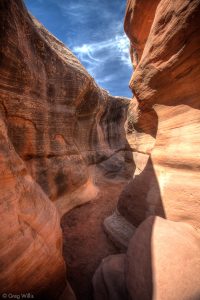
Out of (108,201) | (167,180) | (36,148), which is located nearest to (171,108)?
(167,180)

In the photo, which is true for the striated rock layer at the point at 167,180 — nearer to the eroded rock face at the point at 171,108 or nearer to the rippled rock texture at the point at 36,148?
the eroded rock face at the point at 171,108

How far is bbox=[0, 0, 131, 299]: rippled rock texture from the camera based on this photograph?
1.88 m

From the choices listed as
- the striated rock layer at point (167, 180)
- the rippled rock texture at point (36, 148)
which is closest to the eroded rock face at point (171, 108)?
the striated rock layer at point (167, 180)

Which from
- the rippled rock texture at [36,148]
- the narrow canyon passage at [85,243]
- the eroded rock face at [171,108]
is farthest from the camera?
the narrow canyon passage at [85,243]

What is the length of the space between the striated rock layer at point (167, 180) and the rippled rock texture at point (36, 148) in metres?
1.30

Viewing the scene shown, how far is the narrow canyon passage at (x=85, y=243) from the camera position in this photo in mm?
2977

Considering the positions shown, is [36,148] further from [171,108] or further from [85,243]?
[171,108]

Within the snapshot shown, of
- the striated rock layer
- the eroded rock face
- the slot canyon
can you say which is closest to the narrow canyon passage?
the slot canyon

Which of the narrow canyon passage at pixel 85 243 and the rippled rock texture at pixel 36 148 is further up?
the rippled rock texture at pixel 36 148

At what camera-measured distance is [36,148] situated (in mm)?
Result: 4887

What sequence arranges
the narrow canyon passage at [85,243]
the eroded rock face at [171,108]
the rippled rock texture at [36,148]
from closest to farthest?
1. the rippled rock texture at [36,148]
2. the eroded rock face at [171,108]
3. the narrow canyon passage at [85,243]

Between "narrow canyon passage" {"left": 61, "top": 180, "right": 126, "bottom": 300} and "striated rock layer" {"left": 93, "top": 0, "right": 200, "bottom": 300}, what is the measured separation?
414mm

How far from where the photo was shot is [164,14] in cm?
268

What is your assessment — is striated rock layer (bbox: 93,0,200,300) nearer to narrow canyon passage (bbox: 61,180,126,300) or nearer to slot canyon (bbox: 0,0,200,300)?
slot canyon (bbox: 0,0,200,300)
